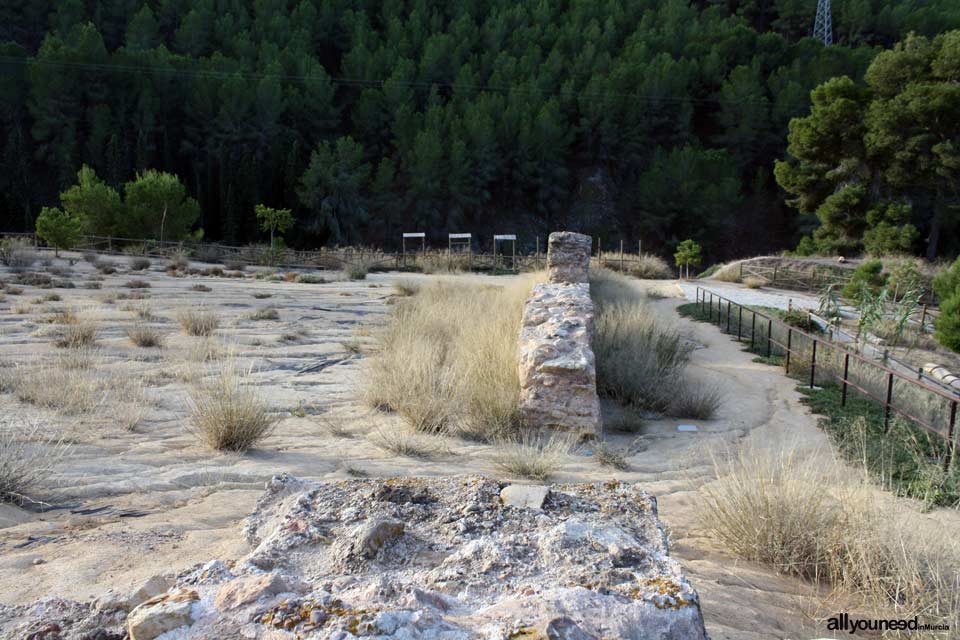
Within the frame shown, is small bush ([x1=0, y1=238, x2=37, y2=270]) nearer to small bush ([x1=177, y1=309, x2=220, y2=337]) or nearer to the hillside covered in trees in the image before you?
small bush ([x1=177, y1=309, x2=220, y2=337])

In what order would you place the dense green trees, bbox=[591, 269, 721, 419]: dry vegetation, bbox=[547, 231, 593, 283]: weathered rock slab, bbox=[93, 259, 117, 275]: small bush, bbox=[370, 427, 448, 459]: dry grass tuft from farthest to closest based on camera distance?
the dense green trees
bbox=[93, 259, 117, 275]: small bush
bbox=[547, 231, 593, 283]: weathered rock slab
bbox=[591, 269, 721, 419]: dry vegetation
bbox=[370, 427, 448, 459]: dry grass tuft

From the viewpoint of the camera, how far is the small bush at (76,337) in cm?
902

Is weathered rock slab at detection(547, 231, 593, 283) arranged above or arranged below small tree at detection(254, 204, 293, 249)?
below

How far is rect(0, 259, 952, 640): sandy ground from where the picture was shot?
3061 mm

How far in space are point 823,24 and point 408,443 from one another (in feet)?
264

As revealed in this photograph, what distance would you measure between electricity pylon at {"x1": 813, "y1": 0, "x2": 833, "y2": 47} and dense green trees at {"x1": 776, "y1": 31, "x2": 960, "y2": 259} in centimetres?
3620

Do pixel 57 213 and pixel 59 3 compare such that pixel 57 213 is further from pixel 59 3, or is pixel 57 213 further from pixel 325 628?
pixel 59 3

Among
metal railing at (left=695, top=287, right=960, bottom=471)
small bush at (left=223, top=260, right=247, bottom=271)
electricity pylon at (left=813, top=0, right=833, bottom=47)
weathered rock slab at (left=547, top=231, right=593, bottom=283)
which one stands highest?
electricity pylon at (left=813, top=0, right=833, bottom=47)

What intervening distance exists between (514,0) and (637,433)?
3146 inches

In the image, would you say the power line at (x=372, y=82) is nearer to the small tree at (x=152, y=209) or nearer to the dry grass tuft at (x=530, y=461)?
the small tree at (x=152, y=209)

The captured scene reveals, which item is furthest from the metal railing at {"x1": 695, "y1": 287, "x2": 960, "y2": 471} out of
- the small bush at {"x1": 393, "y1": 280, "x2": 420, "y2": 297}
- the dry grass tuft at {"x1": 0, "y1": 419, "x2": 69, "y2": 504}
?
the small bush at {"x1": 393, "y1": 280, "x2": 420, "y2": 297}

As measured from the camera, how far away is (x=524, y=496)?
2.71 metres

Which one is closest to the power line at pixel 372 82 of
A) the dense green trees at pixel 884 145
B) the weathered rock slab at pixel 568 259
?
the dense green trees at pixel 884 145

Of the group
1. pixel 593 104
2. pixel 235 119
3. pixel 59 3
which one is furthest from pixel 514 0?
pixel 59 3
